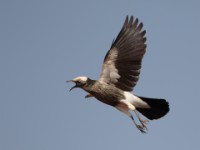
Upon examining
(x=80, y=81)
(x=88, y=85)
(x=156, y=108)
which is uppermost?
(x=80, y=81)

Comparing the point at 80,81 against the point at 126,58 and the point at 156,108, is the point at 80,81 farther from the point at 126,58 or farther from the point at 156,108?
the point at 156,108

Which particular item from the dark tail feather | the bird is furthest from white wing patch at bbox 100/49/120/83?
the dark tail feather

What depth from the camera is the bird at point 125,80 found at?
27.6 feet

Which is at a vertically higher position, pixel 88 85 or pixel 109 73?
pixel 109 73

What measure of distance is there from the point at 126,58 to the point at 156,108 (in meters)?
1.28

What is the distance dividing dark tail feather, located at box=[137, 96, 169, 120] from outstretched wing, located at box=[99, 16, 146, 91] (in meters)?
0.54

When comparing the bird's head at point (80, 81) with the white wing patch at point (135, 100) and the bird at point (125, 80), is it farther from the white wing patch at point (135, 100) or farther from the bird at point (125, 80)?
the white wing patch at point (135, 100)

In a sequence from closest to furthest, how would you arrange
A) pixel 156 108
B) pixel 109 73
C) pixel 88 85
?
pixel 88 85
pixel 109 73
pixel 156 108

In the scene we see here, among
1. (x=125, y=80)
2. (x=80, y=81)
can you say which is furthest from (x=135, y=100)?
(x=80, y=81)

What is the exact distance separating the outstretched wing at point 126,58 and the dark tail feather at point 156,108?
0.54 m

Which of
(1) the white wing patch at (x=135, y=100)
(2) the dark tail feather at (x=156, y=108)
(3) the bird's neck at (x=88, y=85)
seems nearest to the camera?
(3) the bird's neck at (x=88, y=85)

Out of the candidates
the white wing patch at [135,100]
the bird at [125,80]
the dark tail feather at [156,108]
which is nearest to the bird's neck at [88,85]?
the bird at [125,80]

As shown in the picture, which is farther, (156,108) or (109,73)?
(156,108)

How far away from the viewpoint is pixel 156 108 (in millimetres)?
8938
